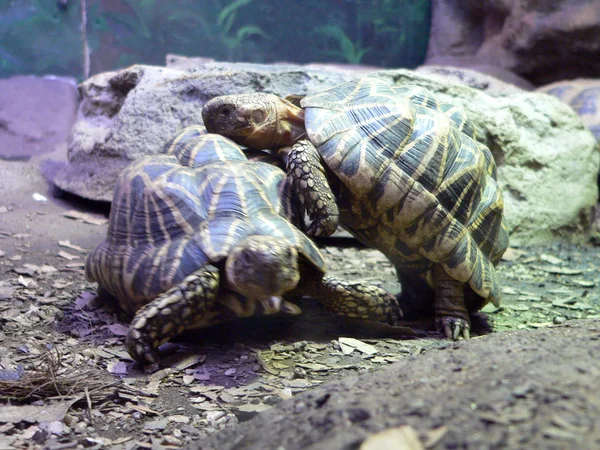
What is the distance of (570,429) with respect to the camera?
179 centimetres

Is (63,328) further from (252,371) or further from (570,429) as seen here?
(570,429)

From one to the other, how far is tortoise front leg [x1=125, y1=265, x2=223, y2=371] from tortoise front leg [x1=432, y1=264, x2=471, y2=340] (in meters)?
1.60

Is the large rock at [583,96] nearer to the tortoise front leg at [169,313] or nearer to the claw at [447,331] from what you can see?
the claw at [447,331]

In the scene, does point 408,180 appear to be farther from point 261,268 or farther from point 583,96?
point 583,96

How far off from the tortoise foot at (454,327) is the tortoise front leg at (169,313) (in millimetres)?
1632

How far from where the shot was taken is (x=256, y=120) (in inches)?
164

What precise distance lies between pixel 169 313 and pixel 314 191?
1.11 m

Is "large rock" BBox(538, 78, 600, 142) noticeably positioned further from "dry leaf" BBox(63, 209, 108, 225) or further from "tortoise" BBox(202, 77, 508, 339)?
"dry leaf" BBox(63, 209, 108, 225)

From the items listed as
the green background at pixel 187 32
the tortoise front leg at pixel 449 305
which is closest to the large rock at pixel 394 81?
the green background at pixel 187 32

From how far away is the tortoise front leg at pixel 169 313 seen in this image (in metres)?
3.19

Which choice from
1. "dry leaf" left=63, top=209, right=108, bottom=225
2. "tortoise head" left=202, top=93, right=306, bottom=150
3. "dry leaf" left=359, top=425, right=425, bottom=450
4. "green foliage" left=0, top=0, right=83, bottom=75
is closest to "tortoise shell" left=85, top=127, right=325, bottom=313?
"tortoise head" left=202, top=93, right=306, bottom=150

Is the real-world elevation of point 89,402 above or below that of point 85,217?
above

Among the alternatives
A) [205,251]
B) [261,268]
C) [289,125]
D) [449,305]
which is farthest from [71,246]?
[449,305]

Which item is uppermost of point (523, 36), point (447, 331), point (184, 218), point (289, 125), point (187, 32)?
point (523, 36)
